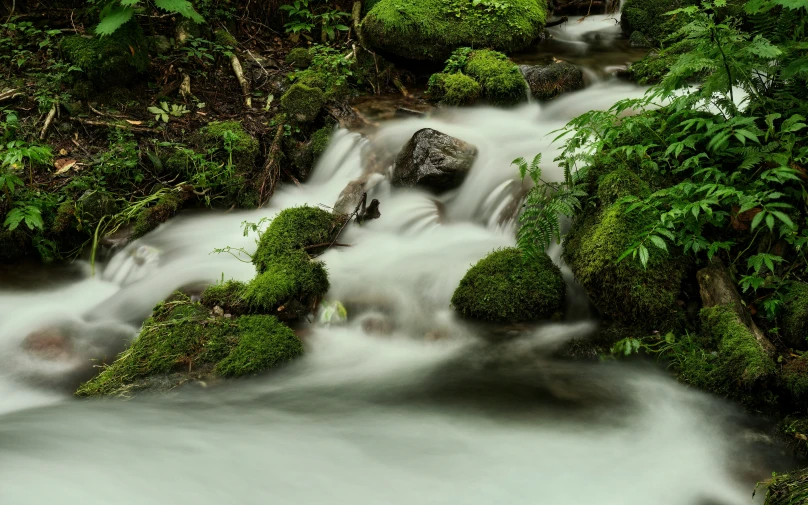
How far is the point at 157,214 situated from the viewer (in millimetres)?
6121

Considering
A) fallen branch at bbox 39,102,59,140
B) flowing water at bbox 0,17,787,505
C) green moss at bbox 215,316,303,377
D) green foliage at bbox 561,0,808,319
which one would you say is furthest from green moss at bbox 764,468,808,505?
fallen branch at bbox 39,102,59,140

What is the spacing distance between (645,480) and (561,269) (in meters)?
2.00

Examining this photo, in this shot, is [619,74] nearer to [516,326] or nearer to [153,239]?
[516,326]

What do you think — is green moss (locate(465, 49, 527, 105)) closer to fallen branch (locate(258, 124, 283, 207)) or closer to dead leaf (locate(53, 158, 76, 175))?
fallen branch (locate(258, 124, 283, 207))

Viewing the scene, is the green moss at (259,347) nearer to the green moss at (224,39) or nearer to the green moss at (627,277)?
the green moss at (627,277)

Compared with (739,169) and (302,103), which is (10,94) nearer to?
(302,103)

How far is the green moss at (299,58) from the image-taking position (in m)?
8.31

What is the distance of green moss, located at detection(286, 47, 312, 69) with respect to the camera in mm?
8312

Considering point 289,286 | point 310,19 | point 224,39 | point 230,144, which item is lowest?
point 289,286

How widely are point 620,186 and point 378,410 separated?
2.33 meters

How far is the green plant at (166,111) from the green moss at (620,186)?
4990mm

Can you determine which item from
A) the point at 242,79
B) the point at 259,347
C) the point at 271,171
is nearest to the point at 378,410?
the point at 259,347

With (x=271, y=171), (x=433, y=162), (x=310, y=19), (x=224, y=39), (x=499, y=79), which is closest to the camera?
(x=433, y=162)

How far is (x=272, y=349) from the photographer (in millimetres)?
4273
